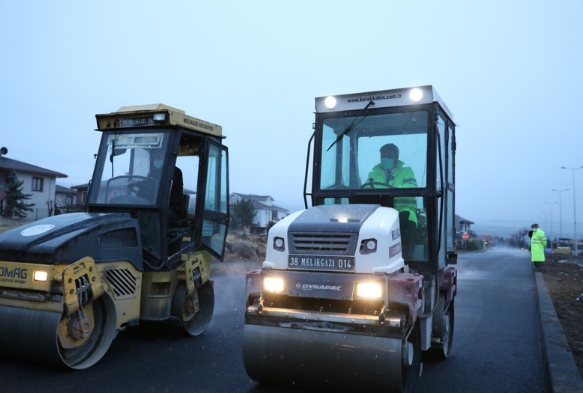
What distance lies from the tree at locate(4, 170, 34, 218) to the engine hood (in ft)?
112

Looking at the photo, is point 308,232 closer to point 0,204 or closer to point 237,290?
point 237,290

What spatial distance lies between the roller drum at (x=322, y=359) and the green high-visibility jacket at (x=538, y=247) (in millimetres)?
15953

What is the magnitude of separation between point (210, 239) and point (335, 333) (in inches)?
138

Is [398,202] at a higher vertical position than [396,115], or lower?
lower

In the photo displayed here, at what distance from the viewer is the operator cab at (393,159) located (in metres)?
5.13

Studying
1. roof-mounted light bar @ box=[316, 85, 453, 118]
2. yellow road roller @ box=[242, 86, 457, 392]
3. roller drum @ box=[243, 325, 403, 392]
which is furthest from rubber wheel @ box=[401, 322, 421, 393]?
roof-mounted light bar @ box=[316, 85, 453, 118]

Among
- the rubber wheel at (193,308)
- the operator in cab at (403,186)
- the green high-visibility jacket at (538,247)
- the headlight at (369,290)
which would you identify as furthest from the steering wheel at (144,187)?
the green high-visibility jacket at (538,247)

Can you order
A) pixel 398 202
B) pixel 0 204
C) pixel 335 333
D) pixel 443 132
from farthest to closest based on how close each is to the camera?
pixel 0 204, pixel 443 132, pixel 398 202, pixel 335 333

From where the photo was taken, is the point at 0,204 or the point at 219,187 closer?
the point at 219,187

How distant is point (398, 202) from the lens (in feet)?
17.1

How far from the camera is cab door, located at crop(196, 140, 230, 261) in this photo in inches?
270

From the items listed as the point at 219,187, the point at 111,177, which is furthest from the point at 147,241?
the point at 219,187

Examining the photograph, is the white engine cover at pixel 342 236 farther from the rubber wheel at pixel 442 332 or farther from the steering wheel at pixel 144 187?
the steering wheel at pixel 144 187

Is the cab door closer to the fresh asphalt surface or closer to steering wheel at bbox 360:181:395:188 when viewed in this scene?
the fresh asphalt surface
